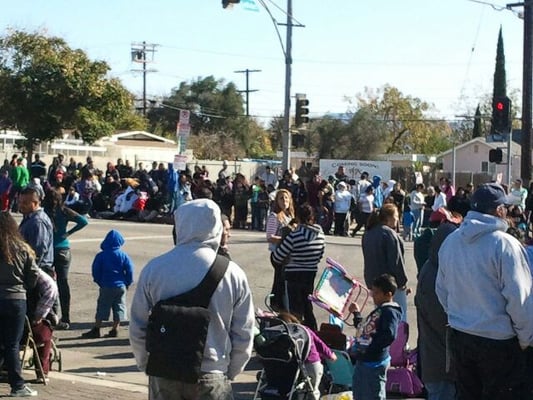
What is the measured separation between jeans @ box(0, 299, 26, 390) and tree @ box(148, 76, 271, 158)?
2856 inches

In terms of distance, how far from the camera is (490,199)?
5.97 metres

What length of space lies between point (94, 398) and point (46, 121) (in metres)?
29.8

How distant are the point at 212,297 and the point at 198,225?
39 centimetres

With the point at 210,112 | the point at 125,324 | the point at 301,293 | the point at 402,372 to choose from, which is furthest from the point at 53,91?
the point at 210,112

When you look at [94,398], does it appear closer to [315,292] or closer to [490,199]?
[315,292]

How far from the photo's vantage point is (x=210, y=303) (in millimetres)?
4867

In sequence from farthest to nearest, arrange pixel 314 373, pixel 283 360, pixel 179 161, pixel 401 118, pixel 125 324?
pixel 401 118 < pixel 179 161 < pixel 125 324 < pixel 314 373 < pixel 283 360

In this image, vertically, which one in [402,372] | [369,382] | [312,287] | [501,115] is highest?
[501,115]

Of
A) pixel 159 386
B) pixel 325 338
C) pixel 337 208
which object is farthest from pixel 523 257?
pixel 337 208

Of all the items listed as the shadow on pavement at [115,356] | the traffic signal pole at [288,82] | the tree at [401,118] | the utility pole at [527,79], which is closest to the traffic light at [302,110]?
the traffic signal pole at [288,82]

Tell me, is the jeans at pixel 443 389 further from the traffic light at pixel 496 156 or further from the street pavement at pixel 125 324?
the traffic light at pixel 496 156

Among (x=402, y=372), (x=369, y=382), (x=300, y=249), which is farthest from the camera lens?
(x=300, y=249)

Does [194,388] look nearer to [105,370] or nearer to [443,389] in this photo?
[443,389]

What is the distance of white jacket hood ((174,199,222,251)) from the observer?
498cm
